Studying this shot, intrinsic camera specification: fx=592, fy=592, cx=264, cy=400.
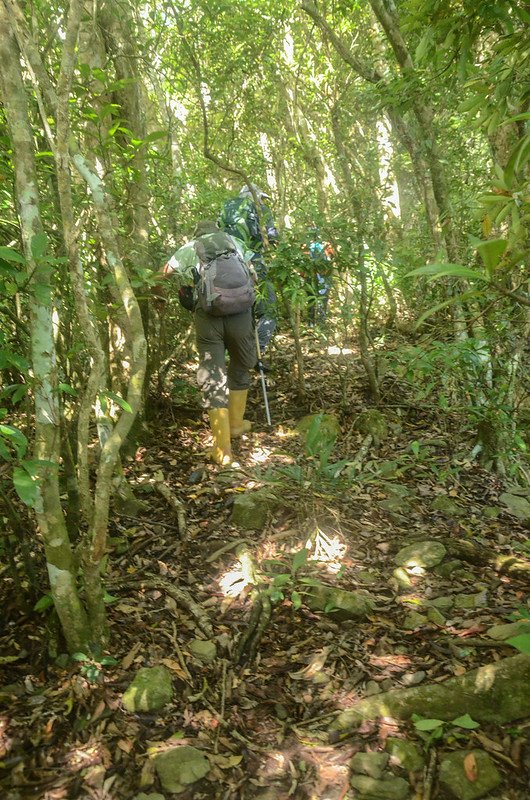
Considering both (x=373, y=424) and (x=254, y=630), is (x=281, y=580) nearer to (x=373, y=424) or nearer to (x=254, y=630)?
(x=254, y=630)

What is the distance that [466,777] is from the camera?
2.31m

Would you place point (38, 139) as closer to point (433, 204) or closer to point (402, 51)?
point (402, 51)

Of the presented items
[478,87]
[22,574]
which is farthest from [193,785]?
[478,87]

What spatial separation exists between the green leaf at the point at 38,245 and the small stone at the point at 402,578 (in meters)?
2.82

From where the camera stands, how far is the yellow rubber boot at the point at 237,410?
5.35 metres

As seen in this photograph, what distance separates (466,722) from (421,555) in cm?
146

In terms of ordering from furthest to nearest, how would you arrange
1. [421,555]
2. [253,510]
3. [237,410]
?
[237,410] → [253,510] → [421,555]

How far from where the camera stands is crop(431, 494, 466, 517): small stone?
4.61 meters

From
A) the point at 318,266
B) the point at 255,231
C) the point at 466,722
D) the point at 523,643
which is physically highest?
the point at 255,231

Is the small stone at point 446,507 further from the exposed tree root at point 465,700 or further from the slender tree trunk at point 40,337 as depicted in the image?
the slender tree trunk at point 40,337

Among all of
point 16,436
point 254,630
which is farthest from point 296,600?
point 16,436

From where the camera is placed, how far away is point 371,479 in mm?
4879

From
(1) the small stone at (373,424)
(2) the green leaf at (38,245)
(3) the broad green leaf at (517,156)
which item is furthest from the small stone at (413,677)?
(1) the small stone at (373,424)

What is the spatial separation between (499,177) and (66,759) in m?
2.62
